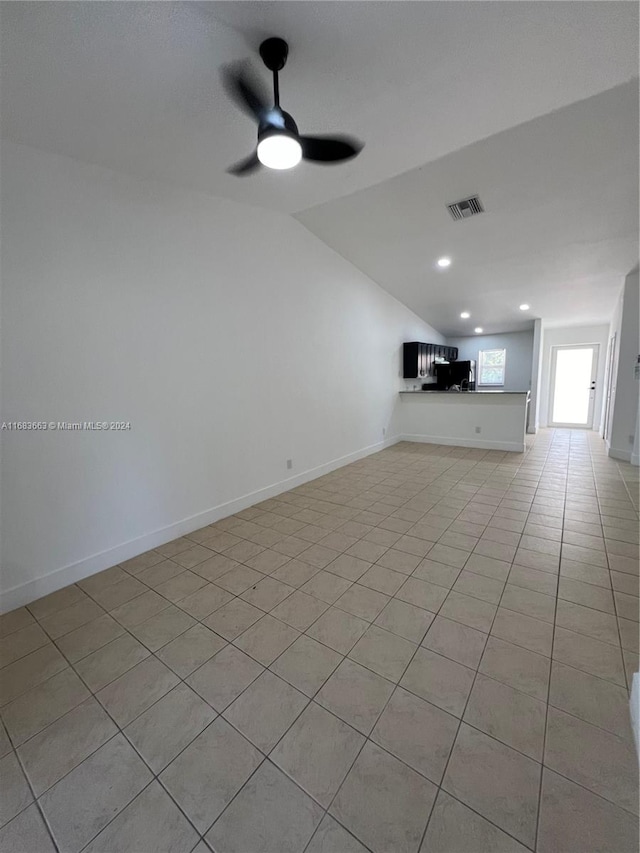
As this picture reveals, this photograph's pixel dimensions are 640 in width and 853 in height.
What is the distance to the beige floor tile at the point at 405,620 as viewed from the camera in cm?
175

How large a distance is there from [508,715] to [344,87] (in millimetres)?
3093

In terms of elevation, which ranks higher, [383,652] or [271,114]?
[271,114]

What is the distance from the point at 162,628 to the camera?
6.05 feet

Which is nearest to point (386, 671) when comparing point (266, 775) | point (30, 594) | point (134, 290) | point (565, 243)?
point (266, 775)

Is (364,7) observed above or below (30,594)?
above

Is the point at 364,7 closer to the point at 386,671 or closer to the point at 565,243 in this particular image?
the point at 386,671

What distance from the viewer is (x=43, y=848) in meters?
0.99

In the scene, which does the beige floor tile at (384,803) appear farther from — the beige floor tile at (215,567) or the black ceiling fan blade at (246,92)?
the black ceiling fan blade at (246,92)

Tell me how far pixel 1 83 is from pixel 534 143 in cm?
326

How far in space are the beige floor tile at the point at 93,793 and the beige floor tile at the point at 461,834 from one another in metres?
0.94

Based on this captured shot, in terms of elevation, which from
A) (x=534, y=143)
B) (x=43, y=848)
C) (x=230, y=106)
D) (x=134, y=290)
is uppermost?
(x=534, y=143)

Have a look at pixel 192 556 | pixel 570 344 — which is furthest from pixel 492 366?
pixel 192 556

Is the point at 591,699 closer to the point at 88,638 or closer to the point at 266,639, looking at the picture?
the point at 266,639

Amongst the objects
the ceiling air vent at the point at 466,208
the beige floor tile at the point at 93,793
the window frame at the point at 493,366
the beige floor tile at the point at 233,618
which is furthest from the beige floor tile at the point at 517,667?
the window frame at the point at 493,366
